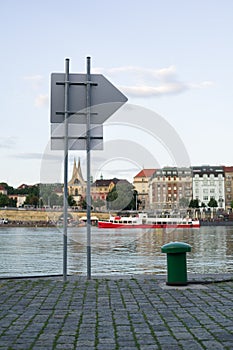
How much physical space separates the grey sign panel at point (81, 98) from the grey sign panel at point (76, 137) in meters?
0.11

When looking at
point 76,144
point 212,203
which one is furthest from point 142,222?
point 76,144

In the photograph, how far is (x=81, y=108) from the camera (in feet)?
33.2

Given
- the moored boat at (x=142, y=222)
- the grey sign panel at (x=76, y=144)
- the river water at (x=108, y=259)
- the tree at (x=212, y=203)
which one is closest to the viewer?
the grey sign panel at (x=76, y=144)

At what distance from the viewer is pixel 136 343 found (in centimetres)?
491

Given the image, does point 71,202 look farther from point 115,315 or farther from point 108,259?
point 115,315

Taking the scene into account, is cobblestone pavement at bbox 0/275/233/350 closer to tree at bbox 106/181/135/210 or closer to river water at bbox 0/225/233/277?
river water at bbox 0/225/233/277

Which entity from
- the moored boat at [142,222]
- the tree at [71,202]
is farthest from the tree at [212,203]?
the moored boat at [142,222]

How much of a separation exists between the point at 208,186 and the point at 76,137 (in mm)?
140154

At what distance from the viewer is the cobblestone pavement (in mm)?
4988

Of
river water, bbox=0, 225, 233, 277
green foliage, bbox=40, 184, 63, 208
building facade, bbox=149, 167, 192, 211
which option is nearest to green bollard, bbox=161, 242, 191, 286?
green foliage, bbox=40, 184, 63, 208

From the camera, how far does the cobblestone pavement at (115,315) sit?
4.99m

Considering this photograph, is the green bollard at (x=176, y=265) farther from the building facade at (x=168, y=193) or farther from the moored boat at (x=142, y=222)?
the building facade at (x=168, y=193)

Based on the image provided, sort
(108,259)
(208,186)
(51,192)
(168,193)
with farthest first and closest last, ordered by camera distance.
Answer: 1. (208,186)
2. (168,193)
3. (51,192)
4. (108,259)

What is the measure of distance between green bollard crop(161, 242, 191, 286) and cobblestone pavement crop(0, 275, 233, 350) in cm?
19
